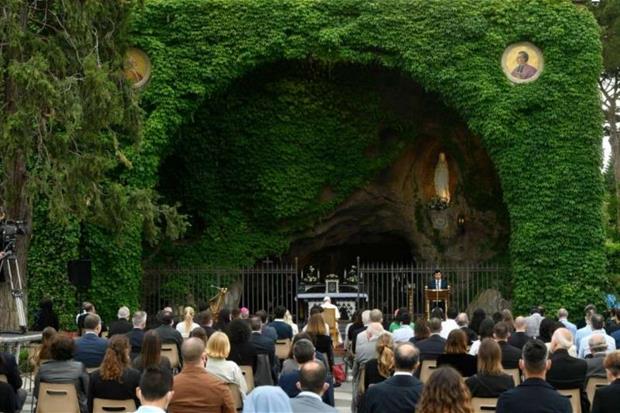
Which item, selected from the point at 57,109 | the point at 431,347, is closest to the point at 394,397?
the point at 431,347

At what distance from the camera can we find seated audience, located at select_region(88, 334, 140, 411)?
790 cm

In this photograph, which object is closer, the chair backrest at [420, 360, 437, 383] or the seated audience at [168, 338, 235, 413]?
the seated audience at [168, 338, 235, 413]

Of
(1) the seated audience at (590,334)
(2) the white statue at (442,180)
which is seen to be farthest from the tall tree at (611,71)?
(1) the seated audience at (590,334)

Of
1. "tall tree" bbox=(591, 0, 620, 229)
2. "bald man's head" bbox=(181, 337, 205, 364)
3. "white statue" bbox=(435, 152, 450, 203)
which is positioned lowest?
"bald man's head" bbox=(181, 337, 205, 364)

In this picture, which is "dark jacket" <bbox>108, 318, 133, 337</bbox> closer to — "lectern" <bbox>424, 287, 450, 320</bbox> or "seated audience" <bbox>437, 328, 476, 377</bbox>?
"seated audience" <bbox>437, 328, 476, 377</bbox>

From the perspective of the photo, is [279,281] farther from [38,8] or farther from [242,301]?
[38,8]

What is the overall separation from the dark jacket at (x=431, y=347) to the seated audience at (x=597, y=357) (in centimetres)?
149

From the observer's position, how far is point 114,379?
7.94m

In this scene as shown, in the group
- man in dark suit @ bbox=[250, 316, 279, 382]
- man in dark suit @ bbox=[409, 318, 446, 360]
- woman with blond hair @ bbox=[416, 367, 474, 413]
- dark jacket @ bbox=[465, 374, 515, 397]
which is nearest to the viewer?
woman with blond hair @ bbox=[416, 367, 474, 413]

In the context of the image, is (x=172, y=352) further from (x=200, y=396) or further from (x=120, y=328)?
(x=200, y=396)

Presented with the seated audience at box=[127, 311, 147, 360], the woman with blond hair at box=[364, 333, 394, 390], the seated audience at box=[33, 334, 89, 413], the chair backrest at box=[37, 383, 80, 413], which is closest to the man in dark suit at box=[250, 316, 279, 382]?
the seated audience at box=[127, 311, 147, 360]

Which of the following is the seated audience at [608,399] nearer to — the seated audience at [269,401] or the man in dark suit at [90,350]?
the seated audience at [269,401]

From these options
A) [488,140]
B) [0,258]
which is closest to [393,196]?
[488,140]

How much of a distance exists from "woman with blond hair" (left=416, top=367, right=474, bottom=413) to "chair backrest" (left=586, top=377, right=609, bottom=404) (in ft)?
13.6
